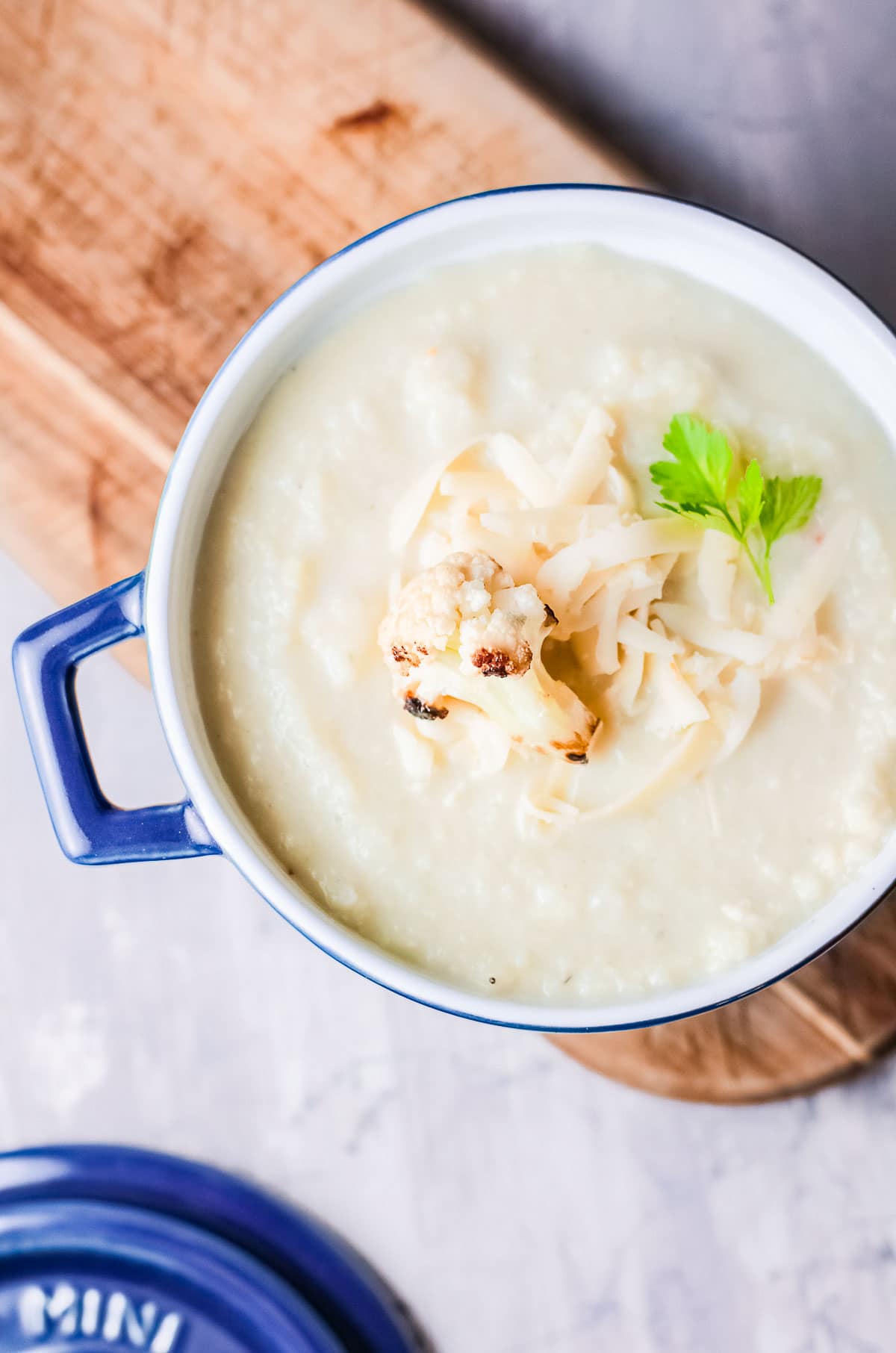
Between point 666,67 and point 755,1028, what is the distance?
4.43 feet

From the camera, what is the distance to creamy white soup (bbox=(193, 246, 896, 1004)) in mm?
1193

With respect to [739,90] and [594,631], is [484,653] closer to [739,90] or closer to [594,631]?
[594,631]

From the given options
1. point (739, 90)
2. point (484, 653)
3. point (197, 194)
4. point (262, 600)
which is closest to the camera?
point (484, 653)

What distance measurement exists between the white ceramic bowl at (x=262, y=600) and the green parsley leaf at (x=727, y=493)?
146 mm

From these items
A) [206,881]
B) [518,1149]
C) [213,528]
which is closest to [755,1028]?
[518,1149]

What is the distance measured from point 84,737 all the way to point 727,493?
0.74 metres

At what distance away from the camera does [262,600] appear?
4.22 feet

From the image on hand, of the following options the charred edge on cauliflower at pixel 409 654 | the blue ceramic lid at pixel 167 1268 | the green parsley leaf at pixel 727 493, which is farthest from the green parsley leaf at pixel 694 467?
the blue ceramic lid at pixel 167 1268

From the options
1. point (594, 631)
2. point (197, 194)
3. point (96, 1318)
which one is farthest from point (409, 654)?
point (96, 1318)

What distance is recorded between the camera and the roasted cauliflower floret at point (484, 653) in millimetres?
1105

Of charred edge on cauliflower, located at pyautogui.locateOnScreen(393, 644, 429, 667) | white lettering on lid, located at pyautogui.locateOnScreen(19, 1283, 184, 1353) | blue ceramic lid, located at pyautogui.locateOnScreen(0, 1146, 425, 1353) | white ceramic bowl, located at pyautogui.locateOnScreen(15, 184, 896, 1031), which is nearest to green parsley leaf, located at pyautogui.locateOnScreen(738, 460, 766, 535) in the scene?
white ceramic bowl, located at pyautogui.locateOnScreen(15, 184, 896, 1031)

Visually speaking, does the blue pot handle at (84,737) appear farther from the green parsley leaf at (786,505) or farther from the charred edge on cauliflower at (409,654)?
the green parsley leaf at (786,505)

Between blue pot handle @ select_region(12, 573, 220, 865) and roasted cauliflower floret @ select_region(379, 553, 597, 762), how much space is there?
1.06ft

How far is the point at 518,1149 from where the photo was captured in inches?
68.4
